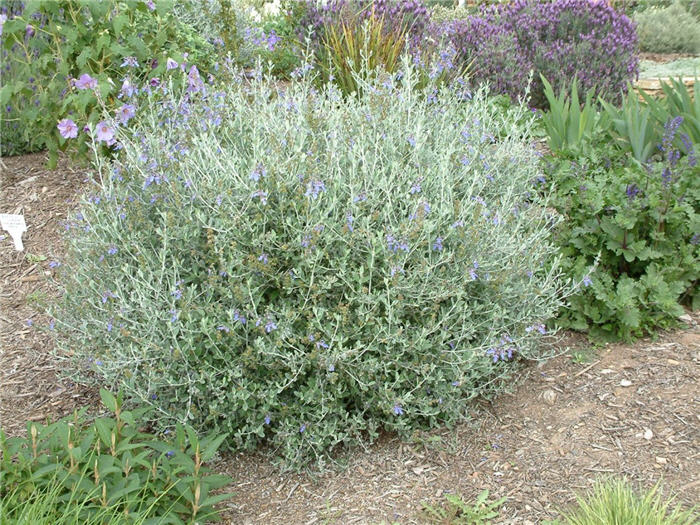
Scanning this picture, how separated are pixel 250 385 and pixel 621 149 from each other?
2.81 metres

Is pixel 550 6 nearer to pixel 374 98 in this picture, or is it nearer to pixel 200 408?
pixel 374 98

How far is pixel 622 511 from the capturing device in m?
2.28

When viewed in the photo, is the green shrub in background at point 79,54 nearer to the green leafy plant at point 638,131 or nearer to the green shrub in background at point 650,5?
the green leafy plant at point 638,131

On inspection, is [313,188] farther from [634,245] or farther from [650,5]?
[650,5]

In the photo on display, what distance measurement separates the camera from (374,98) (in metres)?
3.40

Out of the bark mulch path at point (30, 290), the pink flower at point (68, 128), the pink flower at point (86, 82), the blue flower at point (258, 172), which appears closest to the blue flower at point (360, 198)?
the blue flower at point (258, 172)

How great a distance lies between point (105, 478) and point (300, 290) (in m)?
0.93

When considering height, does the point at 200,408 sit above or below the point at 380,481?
above

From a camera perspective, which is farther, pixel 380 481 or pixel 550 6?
pixel 550 6

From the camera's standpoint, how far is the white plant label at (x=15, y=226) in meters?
4.10

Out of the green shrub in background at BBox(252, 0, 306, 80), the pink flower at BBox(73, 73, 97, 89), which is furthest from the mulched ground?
the green shrub in background at BBox(252, 0, 306, 80)

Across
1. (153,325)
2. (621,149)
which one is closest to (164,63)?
(153,325)

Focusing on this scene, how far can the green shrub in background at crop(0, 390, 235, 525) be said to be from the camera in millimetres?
2309

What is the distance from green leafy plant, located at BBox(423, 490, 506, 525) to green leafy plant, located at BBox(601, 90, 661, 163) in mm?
2417
